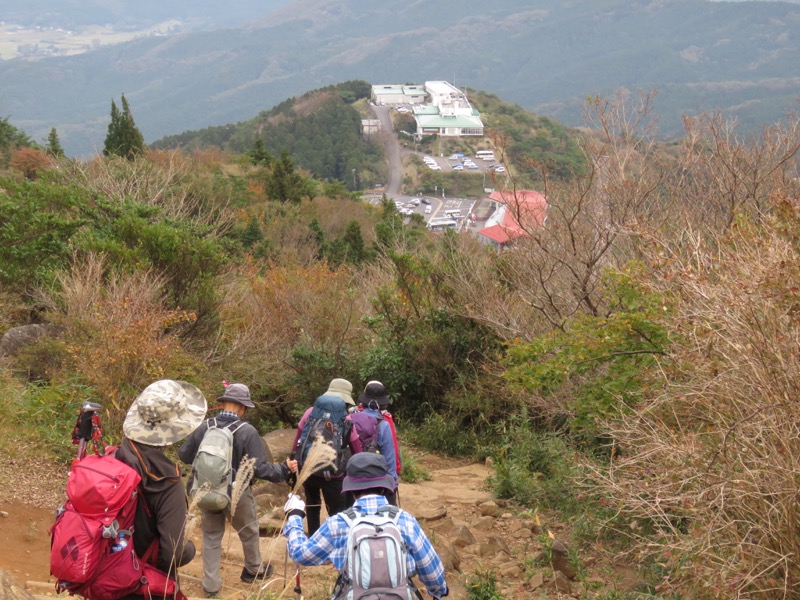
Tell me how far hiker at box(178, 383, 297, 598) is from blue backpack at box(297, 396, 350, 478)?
0.54m

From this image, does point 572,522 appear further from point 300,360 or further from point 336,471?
point 300,360

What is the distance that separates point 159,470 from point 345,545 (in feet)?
3.19

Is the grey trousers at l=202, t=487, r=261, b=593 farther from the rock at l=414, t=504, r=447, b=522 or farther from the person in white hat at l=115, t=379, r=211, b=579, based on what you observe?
the rock at l=414, t=504, r=447, b=522

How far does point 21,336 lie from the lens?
1218 cm

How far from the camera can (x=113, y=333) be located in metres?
9.68

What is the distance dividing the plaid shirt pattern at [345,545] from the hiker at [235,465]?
4.10 ft

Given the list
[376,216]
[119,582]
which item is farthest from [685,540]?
[376,216]

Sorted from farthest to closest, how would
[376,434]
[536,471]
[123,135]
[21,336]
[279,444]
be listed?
[123,135]
[21,336]
[536,471]
[279,444]
[376,434]

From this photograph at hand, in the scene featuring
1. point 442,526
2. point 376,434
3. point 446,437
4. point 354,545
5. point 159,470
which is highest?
point 159,470

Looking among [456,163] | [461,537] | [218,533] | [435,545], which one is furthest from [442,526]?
[456,163]

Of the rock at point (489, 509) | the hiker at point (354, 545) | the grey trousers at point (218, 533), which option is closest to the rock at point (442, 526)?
the rock at point (489, 509)

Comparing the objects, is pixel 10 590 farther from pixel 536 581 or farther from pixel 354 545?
pixel 536 581

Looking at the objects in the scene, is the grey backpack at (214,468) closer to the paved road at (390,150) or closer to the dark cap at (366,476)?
the dark cap at (366,476)

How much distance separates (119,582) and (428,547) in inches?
57.1
